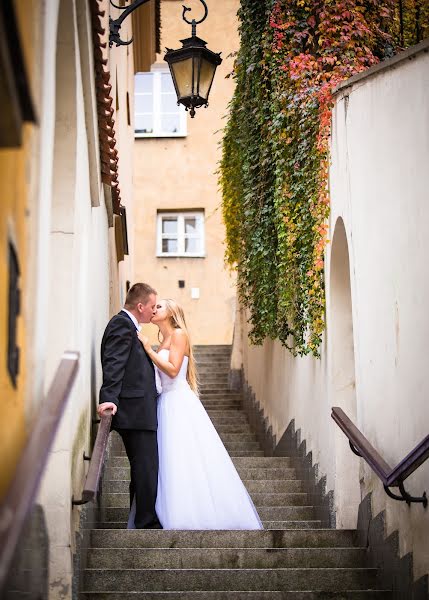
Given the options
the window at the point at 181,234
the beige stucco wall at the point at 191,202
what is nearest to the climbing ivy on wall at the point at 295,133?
the beige stucco wall at the point at 191,202

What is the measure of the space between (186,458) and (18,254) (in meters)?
5.00

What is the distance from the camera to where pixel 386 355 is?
22.7ft

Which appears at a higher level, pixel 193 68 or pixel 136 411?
pixel 193 68

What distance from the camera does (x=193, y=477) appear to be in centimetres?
808

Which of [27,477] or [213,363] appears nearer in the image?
[27,477]

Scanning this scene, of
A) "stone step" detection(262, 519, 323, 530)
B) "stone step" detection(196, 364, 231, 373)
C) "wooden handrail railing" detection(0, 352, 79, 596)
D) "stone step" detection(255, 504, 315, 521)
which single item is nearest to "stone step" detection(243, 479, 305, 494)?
"stone step" detection(255, 504, 315, 521)

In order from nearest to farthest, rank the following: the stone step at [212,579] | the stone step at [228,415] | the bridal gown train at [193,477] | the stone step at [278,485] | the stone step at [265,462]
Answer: the stone step at [212,579] → the bridal gown train at [193,477] → the stone step at [278,485] → the stone step at [265,462] → the stone step at [228,415]

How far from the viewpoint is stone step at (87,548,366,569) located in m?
6.79

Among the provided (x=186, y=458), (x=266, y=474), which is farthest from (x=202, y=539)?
(x=266, y=474)

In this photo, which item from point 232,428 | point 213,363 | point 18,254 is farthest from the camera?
point 213,363

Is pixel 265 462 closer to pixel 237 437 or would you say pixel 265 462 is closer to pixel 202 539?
pixel 237 437

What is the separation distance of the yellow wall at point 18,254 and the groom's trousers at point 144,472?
4183 millimetres

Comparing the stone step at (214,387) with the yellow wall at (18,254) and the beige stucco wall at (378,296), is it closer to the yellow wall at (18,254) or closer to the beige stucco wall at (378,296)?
the beige stucco wall at (378,296)

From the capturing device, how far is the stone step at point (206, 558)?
6.79 metres
